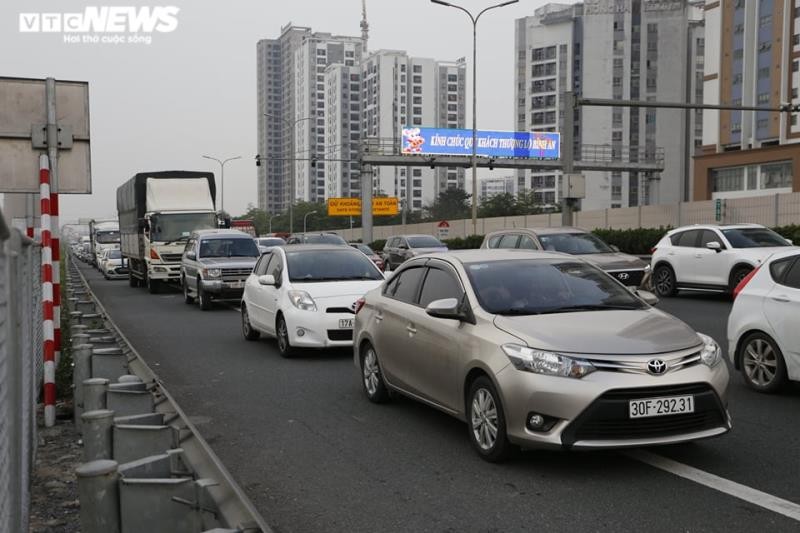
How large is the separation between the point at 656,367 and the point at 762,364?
3.47m

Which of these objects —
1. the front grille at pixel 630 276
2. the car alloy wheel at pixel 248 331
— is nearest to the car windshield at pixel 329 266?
the car alloy wheel at pixel 248 331

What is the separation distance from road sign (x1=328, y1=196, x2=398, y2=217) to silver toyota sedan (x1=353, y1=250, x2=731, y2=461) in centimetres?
8498

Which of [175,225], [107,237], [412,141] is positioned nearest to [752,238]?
[175,225]

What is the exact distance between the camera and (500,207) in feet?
376

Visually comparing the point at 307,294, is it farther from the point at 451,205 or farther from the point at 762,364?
the point at 451,205

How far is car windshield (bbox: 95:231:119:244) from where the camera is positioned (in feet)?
172

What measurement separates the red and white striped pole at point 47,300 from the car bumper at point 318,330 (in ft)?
12.7

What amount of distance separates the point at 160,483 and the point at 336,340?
755cm

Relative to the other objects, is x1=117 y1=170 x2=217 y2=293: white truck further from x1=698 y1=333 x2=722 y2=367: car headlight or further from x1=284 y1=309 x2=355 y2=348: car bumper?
x1=698 y1=333 x2=722 y2=367: car headlight

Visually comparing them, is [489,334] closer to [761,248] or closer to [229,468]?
[229,468]

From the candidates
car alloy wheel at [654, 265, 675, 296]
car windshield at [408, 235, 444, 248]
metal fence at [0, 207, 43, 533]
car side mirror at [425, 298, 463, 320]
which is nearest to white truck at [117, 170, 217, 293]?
car windshield at [408, 235, 444, 248]

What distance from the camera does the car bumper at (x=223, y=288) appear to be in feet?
66.9

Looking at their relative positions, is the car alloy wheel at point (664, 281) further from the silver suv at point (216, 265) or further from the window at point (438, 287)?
the window at point (438, 287)

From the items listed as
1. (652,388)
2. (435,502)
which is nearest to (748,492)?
(652,388)
